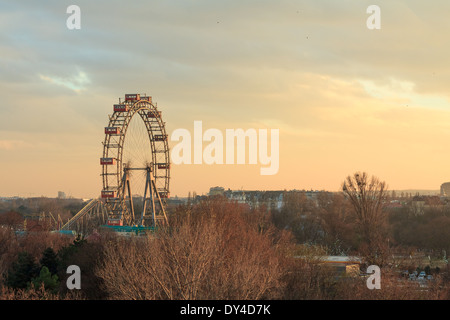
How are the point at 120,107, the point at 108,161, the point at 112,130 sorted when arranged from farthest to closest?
the point at 120,107, the point at 112,130, the point at 108,161

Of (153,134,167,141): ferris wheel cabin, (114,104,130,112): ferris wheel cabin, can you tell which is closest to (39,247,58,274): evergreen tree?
(114,104,130,112): ferris wheel cabin

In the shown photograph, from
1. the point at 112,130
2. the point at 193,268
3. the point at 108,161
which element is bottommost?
the point at 193,268

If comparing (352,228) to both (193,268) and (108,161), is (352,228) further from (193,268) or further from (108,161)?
(193,268)

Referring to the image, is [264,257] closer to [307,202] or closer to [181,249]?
[181,249]

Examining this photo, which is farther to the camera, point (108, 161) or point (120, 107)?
point (120, 107)

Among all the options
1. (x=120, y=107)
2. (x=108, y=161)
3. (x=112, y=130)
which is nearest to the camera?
(x=108, y=161)

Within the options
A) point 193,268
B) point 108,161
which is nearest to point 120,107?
point 108,161

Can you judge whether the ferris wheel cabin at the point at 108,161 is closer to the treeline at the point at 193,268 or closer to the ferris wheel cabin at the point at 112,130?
the ferris wheel cabin at the point at 112,130

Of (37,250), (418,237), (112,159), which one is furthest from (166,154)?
(418,237)

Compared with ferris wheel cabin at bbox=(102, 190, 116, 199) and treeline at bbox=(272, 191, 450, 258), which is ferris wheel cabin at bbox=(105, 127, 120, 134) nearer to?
ferris wheel cabin at bbox=(102, 190, 116, 199)

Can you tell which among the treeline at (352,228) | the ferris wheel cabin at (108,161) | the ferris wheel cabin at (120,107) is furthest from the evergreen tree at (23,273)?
the treeline at (352,228)
